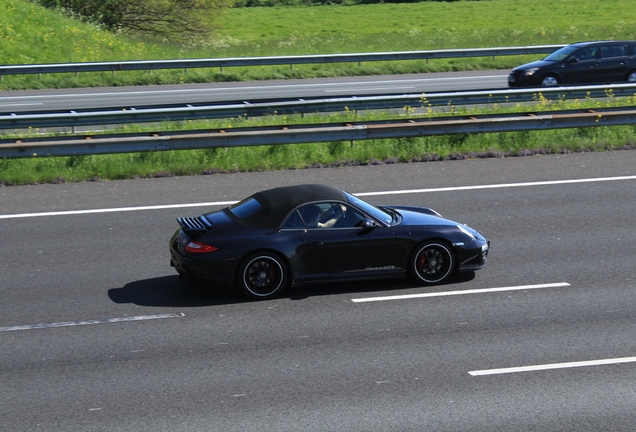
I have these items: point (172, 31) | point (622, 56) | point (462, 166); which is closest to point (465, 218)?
point (462, 166)

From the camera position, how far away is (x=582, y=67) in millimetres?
26500

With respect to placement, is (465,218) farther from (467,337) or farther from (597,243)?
(467,337)

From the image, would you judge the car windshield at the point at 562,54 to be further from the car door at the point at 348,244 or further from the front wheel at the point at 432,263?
the car door at the point at 348,244

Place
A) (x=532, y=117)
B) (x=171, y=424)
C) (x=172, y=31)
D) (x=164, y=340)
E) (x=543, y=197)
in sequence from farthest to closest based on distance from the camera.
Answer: (x=172, y=31)
(x=532, y=117)
(x=543, y=197)
(x=164, y=340)
(x=171, y=424)

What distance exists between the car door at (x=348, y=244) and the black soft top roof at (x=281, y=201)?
0.43 feet

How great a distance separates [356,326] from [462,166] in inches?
316

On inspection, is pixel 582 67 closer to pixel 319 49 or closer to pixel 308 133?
pixel 308 133

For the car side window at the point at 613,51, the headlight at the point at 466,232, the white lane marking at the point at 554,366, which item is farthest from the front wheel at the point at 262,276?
the car side window at the point at 613,51

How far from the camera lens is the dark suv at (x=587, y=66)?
86.5 ft

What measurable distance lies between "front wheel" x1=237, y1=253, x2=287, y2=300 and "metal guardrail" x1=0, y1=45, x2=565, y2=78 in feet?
64.9

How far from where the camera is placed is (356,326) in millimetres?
9344

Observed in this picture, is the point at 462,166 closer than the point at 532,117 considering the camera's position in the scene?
Yes

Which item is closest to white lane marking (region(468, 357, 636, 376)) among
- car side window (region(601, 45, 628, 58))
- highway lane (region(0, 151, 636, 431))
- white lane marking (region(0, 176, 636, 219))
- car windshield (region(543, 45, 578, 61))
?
highway lane (region(0, 151, 636, 431))

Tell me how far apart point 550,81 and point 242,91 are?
921 centimetres
